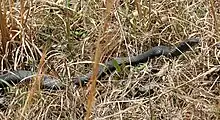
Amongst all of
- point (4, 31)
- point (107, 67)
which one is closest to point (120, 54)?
point (107, 67)

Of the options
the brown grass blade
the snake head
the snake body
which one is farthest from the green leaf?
the brown grass blade

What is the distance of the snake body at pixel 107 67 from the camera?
2545mm

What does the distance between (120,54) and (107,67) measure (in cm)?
25

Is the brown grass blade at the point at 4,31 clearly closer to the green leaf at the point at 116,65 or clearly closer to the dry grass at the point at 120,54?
the dry grass at the point at 120,54

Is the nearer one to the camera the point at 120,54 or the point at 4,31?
the point at 4,31

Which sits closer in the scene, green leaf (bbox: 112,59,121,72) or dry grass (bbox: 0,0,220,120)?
dry grass (bbox: 0,0,220,120)

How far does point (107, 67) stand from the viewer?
266 centimetres

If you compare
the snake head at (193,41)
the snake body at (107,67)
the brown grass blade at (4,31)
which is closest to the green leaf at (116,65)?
the snake body at (107,67)

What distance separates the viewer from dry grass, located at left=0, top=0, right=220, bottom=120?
2.36 meters

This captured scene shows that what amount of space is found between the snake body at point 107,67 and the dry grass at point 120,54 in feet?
0.14

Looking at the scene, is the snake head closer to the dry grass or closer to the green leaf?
the dry grass

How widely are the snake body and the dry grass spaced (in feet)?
0.14

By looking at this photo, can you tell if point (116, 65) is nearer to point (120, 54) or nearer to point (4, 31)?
point (120, 54)

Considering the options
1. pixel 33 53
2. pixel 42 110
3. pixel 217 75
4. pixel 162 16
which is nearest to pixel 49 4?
pixel 33 53
